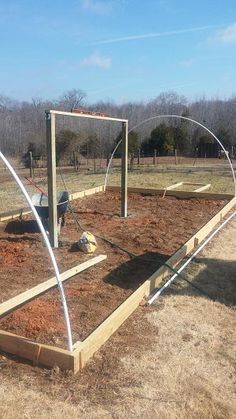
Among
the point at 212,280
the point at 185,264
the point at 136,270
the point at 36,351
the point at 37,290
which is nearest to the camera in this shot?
the point at 36,351

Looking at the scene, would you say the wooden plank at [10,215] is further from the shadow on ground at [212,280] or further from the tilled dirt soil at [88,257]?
the shadow on ground at [212,280]

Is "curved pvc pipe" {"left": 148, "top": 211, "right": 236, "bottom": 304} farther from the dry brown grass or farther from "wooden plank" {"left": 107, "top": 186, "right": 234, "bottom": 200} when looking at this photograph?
"wooden plank" {"left": 107, "top": 186, "right": 234, "bottom": 200}

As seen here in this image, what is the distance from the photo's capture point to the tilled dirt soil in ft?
12.1

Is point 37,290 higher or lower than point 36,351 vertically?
higher

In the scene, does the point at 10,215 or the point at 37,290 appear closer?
the point at 37,290

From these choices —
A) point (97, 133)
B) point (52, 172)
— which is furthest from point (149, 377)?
point (97, 133)

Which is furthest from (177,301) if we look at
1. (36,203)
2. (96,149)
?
(96,149)

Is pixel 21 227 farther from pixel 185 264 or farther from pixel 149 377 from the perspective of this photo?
pixel 149 377

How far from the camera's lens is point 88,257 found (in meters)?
5.47

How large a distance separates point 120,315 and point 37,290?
956 mm

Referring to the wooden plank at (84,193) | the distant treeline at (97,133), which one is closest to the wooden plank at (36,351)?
the wooden plank at (84,193)

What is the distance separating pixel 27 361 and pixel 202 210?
20.4 ft

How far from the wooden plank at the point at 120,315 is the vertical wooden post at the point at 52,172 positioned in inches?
69.4

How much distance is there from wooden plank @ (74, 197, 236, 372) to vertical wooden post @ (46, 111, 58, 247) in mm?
1763
